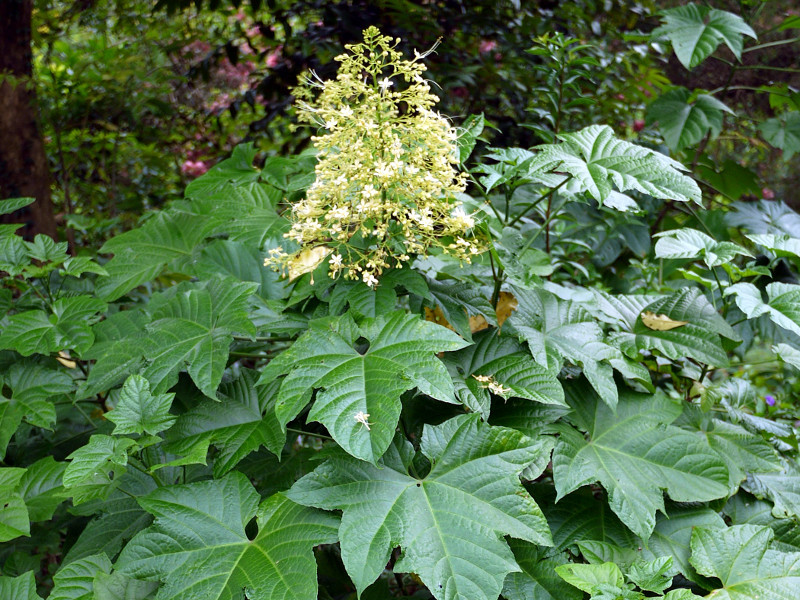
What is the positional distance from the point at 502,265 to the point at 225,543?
31.4 inches

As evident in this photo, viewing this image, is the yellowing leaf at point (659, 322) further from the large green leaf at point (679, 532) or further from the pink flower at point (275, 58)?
the pink flower at point (275, 58)

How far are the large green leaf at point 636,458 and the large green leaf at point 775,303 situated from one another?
0.29 m

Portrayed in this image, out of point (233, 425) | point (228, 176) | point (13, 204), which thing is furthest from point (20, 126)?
point (233, 425)

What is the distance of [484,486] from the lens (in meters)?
1.13

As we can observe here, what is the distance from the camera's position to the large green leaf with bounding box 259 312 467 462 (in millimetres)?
1034

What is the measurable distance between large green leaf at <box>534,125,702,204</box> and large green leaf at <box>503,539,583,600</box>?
0.72m

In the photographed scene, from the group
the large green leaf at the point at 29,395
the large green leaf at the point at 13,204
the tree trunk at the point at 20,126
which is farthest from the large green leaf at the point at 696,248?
the tree trunk at the point at 20,126

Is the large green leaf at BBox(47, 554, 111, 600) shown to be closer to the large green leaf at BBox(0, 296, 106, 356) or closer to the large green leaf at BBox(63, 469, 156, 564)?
the large green leaf at BBox(63, 469, 156, 564)

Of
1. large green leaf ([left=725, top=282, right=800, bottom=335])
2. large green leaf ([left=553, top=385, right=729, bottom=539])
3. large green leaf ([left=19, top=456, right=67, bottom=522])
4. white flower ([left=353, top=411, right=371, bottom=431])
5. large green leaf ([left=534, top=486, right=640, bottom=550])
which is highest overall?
white flower ([left=353, top=411, right=371, bottom=431])

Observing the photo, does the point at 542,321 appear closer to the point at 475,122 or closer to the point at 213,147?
the point at 475,122

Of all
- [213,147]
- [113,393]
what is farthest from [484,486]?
[213,147]

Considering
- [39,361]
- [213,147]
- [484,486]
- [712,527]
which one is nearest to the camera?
[484,486]

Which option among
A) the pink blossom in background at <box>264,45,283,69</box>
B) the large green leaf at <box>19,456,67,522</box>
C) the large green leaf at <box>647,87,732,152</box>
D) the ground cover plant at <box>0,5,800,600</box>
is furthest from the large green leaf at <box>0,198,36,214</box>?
the large green leaf at <box>647,87,732,152</box>

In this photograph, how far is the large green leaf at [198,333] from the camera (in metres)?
1.24
